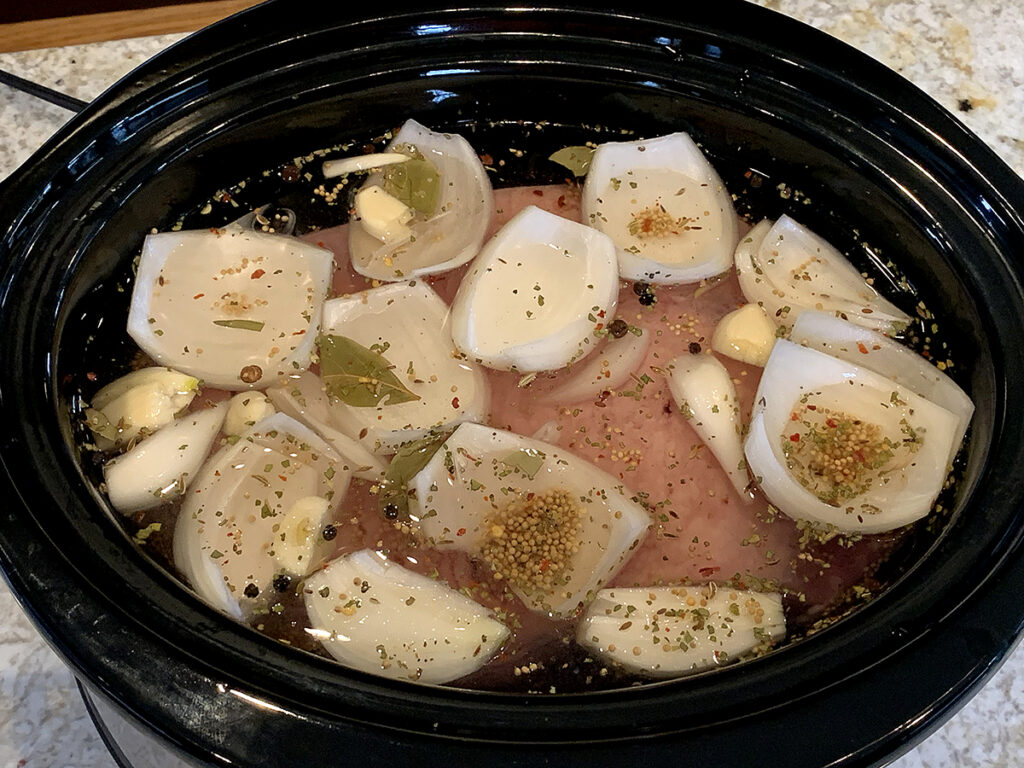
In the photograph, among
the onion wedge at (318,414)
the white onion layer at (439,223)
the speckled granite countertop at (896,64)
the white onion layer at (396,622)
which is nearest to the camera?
the white onion layer at (396,622)

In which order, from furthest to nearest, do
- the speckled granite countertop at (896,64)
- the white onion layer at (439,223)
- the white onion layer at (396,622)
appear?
1. the speckled granite countertop at (896,64)
2. the white onion layer at (439,223)
3. the white onion layer at (396,622)

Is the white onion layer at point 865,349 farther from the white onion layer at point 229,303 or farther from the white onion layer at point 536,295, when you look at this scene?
the white onion layer at point 229,303

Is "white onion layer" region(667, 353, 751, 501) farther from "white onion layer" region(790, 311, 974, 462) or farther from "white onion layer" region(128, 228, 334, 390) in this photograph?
"white onion layer" region(128, 228, 334, 390)

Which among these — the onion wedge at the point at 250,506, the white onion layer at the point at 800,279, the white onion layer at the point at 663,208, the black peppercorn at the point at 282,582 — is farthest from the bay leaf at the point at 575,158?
the black peppercorn at the point at 282,582

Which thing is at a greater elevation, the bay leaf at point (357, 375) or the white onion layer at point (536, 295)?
the white onion layer at point (536, 295)

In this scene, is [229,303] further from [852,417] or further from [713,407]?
[852,417]

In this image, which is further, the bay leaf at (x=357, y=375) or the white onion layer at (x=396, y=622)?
the bay leaf at (x=357, y=375)

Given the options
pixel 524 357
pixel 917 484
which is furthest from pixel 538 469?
pixel 917 484
